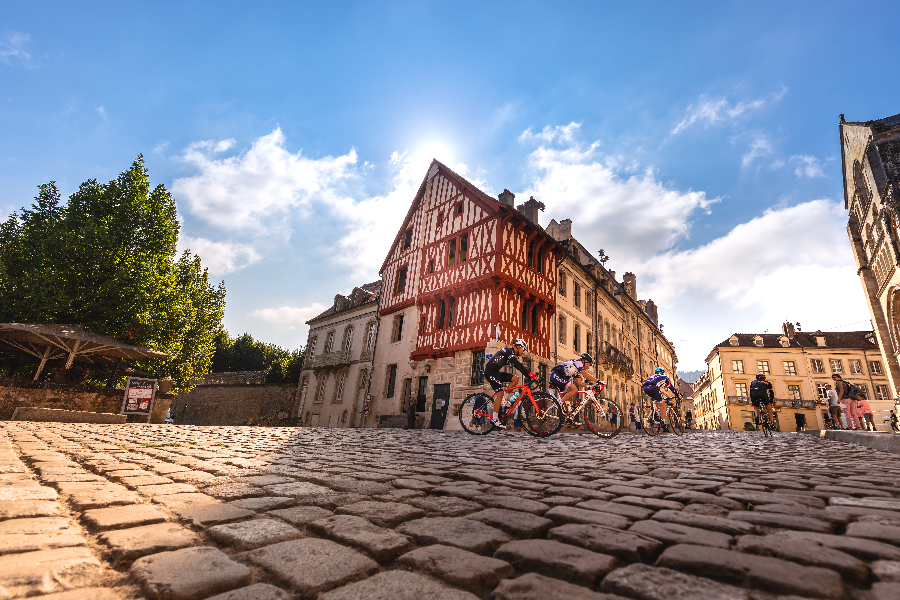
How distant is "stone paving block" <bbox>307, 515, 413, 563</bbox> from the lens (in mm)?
1410

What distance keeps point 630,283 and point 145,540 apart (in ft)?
123

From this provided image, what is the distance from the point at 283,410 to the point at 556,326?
1954cm

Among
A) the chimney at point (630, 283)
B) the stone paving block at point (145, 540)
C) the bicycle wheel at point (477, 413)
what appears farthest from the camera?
the chimney at point (630, 283)

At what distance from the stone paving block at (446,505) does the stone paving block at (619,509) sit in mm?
566

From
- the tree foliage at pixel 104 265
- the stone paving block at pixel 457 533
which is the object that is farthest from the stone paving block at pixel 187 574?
the tree foliage at pixel 104 265

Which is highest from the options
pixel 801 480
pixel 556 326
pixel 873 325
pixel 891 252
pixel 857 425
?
pixel 891 252

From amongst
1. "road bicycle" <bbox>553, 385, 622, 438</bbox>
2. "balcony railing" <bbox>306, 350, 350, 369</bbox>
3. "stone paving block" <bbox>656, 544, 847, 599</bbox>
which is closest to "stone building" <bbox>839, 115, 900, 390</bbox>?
"road bicycle" <bbox>553, 385, 622, 438</bbox>

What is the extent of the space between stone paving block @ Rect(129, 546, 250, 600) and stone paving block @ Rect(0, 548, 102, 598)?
11 cm

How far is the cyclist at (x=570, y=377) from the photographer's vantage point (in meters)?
7.86

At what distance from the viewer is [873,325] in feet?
79.7

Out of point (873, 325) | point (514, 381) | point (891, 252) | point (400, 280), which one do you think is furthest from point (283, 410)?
point (873, 325)

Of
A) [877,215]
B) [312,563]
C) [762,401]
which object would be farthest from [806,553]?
[877,215]

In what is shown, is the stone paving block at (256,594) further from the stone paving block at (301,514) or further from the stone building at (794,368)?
the stone building at (794,368)

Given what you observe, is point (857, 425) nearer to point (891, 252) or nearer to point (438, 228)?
point (891, 252)
